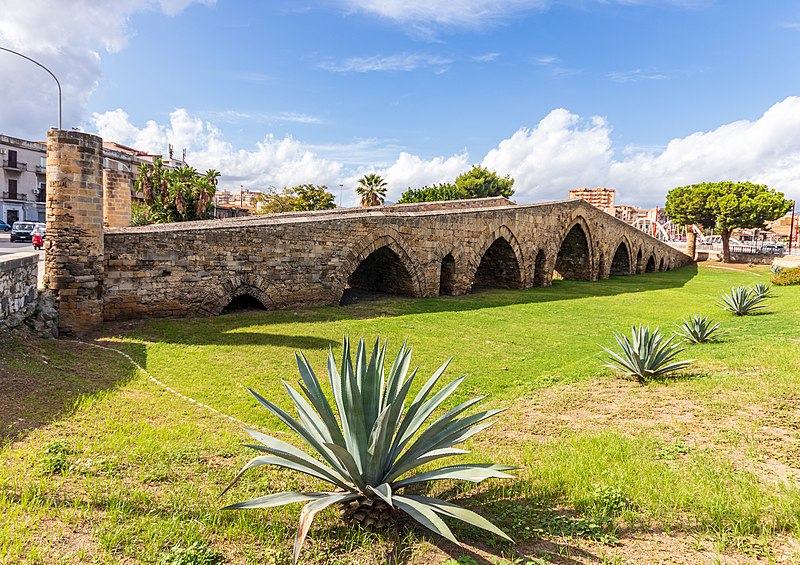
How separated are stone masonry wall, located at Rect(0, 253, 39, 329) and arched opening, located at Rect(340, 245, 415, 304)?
30.2 ft

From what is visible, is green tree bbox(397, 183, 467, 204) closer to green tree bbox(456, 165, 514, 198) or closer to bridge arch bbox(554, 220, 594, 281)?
green tree bbox(456, 165, 514, 198)

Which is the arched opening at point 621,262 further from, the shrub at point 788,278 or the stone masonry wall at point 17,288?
the stone masonry wall at point 17,288

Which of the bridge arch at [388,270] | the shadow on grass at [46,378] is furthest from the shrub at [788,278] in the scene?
the shadow on grass at [46,378]

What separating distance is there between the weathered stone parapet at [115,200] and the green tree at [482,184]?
1710 inches

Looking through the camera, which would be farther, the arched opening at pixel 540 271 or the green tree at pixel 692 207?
the green tree at pixel 692 207

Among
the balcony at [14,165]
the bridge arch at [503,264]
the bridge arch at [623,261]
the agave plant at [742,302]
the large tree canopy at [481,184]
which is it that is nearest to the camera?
the agave plant at [742,302]

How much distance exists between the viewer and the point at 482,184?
5697cm

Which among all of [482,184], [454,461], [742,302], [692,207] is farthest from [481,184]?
[454,461]

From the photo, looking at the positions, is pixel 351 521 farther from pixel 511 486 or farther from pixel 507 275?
pixel 507 275

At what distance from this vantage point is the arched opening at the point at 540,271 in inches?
1001

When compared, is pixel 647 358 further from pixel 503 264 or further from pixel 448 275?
pixel 503 264

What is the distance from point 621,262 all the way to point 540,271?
16339mm

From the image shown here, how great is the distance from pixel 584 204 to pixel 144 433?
2822cm

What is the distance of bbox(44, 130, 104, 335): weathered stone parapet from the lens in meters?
10.1
